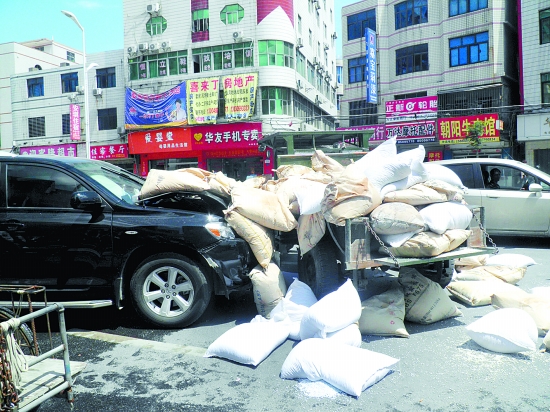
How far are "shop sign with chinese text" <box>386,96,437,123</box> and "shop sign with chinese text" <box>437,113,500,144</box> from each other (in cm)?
87

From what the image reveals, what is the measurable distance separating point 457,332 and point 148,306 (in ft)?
9.12

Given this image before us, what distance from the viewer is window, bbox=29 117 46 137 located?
35812mm

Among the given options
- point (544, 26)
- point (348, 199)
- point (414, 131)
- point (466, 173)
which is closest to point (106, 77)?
point (414, 131)

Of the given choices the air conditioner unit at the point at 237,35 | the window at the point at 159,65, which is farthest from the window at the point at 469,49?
the window at the point at 159,65

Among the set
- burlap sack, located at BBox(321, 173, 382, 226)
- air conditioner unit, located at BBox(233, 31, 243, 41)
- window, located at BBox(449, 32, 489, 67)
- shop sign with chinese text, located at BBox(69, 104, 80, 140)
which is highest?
air conditioner unit, located at BBox(233, 31, 243, 41)

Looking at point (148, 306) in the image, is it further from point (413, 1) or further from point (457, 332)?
point (413, 1)

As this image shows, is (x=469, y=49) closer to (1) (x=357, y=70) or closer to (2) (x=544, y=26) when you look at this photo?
(2) (x=544, y=26)

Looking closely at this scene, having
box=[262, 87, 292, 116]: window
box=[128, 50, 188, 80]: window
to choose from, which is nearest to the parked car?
box=[262, 87, 292, 116]: window

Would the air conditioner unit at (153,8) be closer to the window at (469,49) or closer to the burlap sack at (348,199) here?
the window at (469,49)

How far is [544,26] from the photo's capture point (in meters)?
23.5

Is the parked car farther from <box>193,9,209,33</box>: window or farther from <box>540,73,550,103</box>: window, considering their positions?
<box>193,9,209,33</box>: window

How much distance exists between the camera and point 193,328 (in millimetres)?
4531

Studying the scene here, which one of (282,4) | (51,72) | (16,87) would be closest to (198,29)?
(282,4)

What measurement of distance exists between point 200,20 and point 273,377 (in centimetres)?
2988
